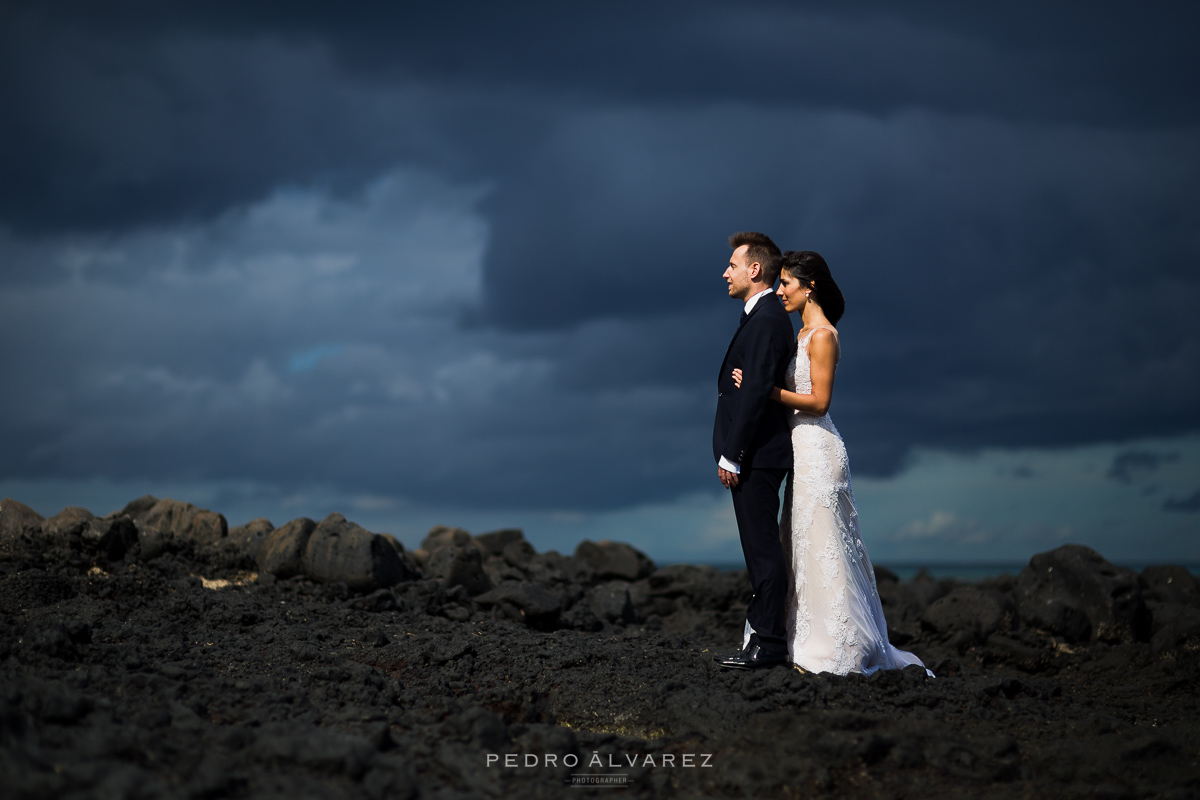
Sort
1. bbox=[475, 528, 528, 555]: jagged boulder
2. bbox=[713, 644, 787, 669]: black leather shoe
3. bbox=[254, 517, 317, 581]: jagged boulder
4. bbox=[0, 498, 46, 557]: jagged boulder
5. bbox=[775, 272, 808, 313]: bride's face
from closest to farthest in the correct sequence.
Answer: bbox=[713, 644, 787, 669]: black leather shoe
bbox=[775, 272, 808, 313]: bride's face
bbox=[0, 498, 46, 557]: jagged boulder
bbox=[254, 517, 317, 581]: jagged boulder
bbox=[475, 528, 528, 555]: jagged boulder

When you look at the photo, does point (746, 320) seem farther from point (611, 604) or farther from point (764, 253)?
point (611, 604)

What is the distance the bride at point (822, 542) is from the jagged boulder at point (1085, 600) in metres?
5.47

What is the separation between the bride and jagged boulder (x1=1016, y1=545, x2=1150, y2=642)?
5468 millimetres

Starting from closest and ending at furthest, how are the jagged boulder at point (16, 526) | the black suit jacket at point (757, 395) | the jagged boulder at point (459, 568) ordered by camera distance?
the black suit jacket at point (757, 395)
the jagged boulder at point (16, 526)
the jagged boulder at point (459, 568)

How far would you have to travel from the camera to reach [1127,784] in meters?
4.95

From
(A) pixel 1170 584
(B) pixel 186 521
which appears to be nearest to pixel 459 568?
(B) pixel 186 521

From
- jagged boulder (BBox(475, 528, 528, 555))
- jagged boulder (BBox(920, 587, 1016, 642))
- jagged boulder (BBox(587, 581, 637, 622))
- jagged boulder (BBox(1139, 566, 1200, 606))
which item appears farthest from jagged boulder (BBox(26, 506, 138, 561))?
jagged boulder (BBox(1139, 566, 1200, 606))

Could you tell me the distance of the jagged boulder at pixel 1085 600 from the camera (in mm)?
11547

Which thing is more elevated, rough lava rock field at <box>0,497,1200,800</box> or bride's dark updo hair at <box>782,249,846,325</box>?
bride's dark updo hair at <box>782,249,846,325</box>

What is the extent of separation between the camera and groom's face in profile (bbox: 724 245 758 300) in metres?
7.52

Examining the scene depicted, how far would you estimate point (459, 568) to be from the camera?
40.2ft

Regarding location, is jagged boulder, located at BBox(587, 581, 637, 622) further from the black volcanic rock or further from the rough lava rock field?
the black volcanic rock

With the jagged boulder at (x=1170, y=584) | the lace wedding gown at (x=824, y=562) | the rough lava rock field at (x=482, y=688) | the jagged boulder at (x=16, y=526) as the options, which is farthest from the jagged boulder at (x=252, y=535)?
the jagged boulder at (x=1170, y=584)

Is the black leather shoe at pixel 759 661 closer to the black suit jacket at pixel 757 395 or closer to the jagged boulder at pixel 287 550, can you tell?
the black suit jacket at pixel 757 395
